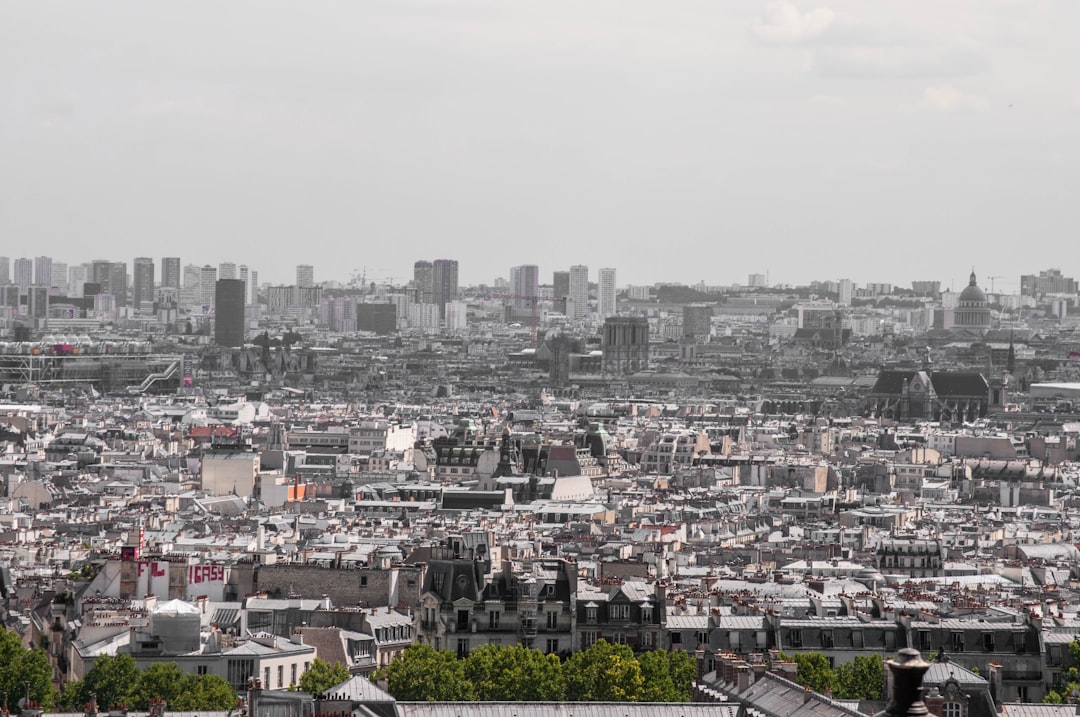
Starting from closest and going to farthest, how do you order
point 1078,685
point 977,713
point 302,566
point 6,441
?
point 977,713
point 1078,685
point 302,566
point 6,441

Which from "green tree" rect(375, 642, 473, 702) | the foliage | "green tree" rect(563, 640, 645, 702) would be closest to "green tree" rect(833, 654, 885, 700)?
"green tree" rect(563, 640, 645, 702)

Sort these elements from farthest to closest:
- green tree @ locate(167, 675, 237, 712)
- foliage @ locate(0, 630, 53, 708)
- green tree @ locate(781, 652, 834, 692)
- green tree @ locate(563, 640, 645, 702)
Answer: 1. green tree @ locate(781, 652, 834, 692)
2. green tree @ locate(563, 640, 645, 702)
3. foliage @ locate(0, 630, 53, 708)
4. green tree @ locate(167, 675, 237, 712)

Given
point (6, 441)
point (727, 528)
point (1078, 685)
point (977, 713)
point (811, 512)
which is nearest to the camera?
point (977, 713)

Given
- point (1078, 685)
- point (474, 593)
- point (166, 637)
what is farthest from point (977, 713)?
point (474, 593)

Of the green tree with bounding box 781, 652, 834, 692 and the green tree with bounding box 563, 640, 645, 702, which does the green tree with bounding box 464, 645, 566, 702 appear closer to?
the green tree with bounding box 563, 640, 645, 702

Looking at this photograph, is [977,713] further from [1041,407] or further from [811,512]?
[1041,407]
